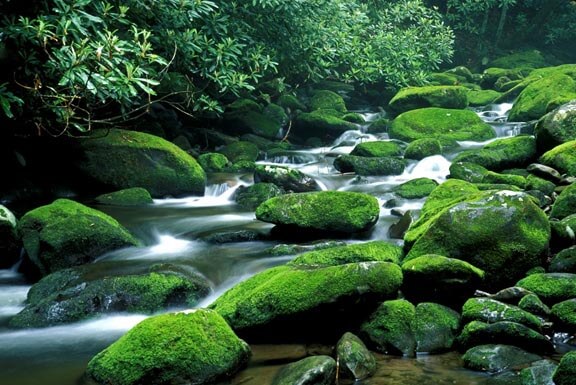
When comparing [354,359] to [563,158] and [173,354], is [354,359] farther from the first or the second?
[563,158]

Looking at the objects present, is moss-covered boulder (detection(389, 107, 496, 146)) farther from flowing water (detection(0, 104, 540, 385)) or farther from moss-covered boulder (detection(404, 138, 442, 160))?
moss-covered boulder (detection(404, 138, 442, 160))

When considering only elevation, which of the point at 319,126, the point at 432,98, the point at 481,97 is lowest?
the point at 319,126

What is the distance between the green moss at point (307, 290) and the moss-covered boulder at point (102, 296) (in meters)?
0.90

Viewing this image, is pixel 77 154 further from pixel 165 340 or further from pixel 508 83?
pixel 508 83

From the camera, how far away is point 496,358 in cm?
468

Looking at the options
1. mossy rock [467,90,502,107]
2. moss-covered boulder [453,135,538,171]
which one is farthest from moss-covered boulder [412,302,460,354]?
mossy rock [467,90,502,107]

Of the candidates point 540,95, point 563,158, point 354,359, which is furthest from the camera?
point 540,95

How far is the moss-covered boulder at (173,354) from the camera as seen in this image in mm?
4434

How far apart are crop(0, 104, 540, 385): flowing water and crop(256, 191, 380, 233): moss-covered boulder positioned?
30cm

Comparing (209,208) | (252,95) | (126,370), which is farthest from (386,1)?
(126,370)

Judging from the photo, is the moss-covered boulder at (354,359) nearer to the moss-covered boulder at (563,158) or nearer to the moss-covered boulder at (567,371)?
the moss-covered boulder at (567,371)

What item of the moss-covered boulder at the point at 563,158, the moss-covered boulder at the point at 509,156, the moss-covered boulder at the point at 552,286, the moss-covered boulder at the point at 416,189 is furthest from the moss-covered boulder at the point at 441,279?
the moss-covered boulder at the point at 509,156

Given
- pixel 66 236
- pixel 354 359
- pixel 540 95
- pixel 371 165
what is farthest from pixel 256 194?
pixel 540 95

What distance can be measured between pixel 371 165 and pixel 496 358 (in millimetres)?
8164
